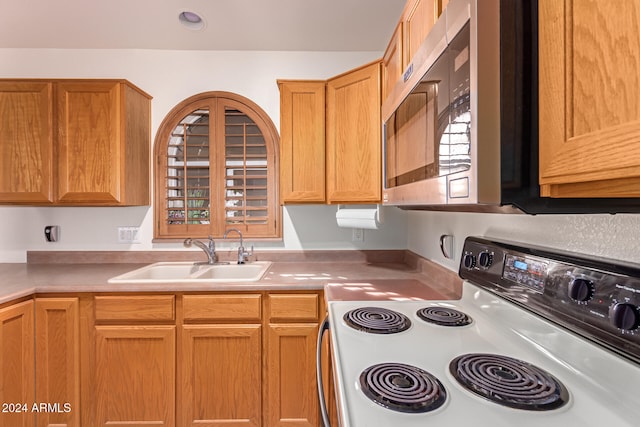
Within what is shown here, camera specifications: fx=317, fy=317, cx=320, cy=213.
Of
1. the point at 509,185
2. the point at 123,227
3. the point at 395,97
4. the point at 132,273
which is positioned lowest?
the point at 132,273

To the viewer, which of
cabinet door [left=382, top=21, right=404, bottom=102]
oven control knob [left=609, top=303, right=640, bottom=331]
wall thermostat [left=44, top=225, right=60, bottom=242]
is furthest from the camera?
wall thermostat [left=44, top=225, right=60, bottom=242]

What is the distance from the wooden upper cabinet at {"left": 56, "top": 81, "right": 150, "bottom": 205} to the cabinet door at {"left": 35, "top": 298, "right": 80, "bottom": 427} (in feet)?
2.23

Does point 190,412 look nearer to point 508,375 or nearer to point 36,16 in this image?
point 508,375

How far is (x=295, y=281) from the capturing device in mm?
1772

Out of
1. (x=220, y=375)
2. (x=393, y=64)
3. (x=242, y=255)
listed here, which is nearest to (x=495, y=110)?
(x=393, y=64)

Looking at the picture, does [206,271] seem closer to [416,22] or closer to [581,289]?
[416,22]

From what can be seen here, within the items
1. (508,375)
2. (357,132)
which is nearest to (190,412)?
(508,375)

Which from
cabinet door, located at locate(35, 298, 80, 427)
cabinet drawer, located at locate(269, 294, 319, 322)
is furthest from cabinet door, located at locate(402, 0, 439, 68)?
cabinet door, located at locate(35, 298, 80, 427)

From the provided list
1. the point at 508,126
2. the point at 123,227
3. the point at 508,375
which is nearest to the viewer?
the point at 508,126

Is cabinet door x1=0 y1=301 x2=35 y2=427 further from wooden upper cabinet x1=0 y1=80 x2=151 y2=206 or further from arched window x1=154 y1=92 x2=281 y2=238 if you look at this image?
arched window x1=154 y1=92 x2=281 y2=238

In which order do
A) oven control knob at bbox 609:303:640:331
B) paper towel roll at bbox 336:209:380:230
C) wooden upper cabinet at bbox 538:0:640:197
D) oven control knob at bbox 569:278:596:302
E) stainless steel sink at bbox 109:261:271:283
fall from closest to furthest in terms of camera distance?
wooden upper cabinet at bbox 538:0:640:197 → oven control knob at bbox 609:303:640:331 → oven control knob at bbox 569:278:596:302 → paper towel roll at bbox 336:209:380:230 → stainless steel sink at bbox 109:261:271:283

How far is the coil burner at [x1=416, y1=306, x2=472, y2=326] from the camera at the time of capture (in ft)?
3.40

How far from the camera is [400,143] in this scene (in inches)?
47.6

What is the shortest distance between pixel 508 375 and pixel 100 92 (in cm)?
249
